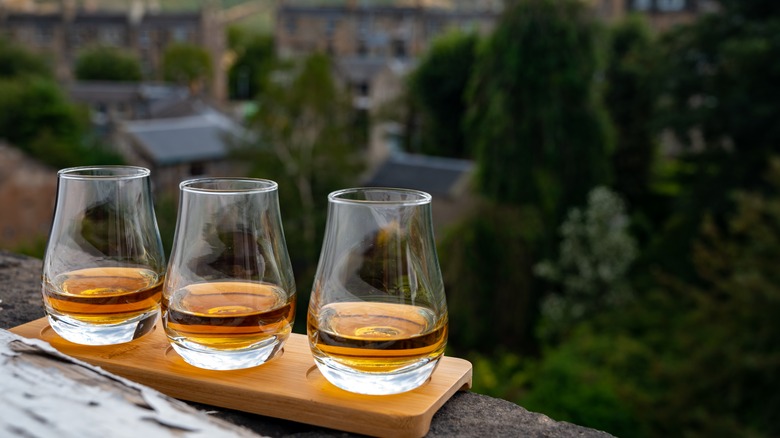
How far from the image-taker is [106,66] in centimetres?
3916

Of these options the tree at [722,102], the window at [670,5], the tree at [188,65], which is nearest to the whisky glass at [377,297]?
the tree at [722,102]

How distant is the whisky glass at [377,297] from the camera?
1064mm

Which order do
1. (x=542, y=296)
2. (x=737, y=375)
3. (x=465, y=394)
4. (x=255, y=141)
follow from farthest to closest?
(x=255, y=141)
(x=542, y=296)
(x=737, y=375)
(x=465, y=394)

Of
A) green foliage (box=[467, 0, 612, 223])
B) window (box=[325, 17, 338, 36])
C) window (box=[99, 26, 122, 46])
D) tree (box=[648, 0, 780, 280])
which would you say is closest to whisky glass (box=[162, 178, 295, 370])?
green foliage (box=[467, 0, 612, 223])

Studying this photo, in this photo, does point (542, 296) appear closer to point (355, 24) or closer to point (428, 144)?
point (428, 144)

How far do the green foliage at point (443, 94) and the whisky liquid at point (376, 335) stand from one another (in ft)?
67.1

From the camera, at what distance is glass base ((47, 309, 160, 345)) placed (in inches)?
49.3

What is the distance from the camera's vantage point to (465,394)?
122 centimetres

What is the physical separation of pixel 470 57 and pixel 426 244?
71.2ft

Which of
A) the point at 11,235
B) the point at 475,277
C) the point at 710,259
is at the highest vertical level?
the point at 710,259

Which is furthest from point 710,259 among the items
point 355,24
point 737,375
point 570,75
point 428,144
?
point 355,24

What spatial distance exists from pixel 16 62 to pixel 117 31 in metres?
14.1

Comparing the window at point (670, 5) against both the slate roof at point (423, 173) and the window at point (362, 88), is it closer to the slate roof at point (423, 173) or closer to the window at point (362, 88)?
the window at point (362, 88)

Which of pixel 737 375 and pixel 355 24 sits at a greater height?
pixel 355 24
